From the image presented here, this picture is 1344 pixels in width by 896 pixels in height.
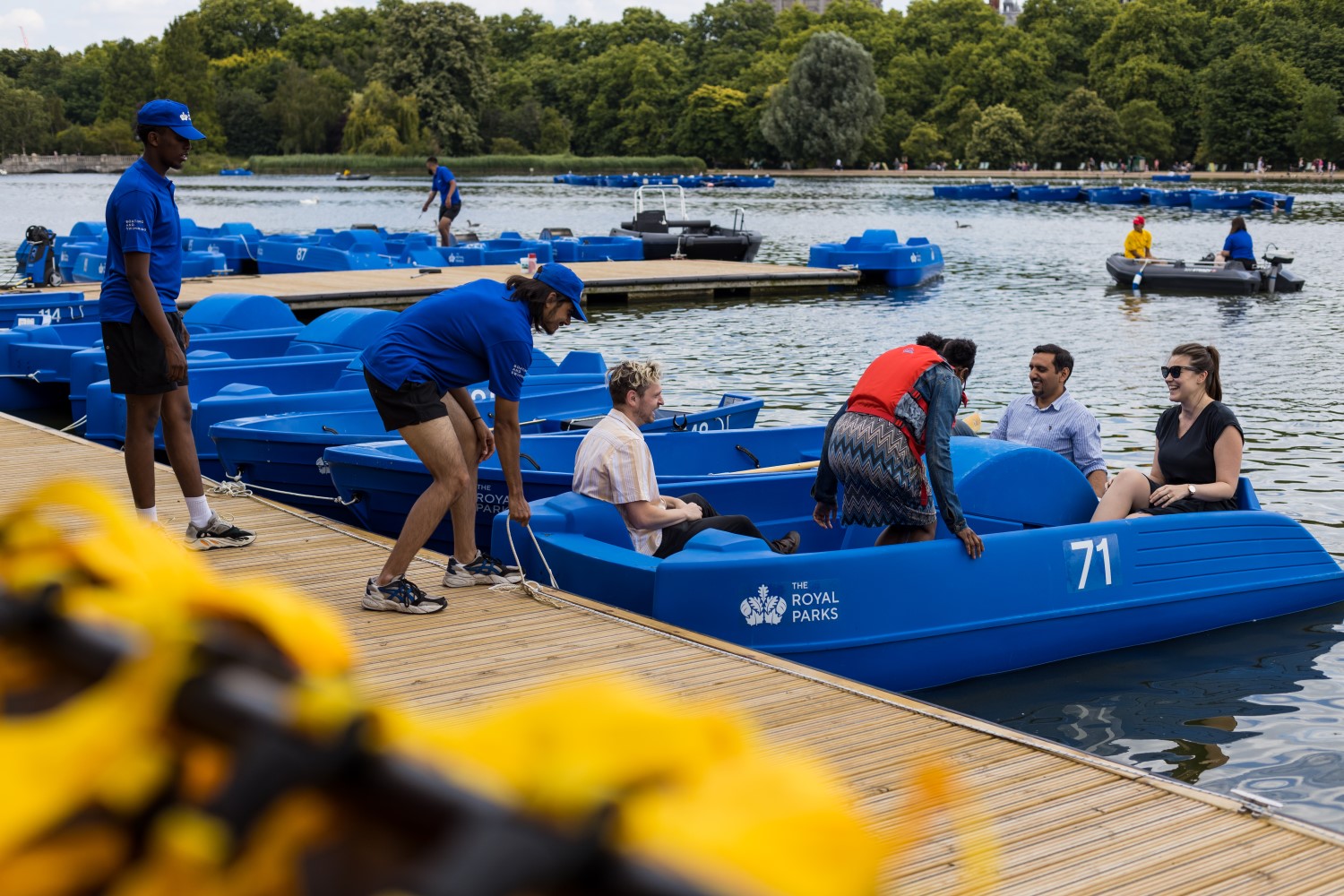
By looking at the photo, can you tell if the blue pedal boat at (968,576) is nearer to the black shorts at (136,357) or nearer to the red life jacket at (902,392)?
the red life jacket at (902,392)

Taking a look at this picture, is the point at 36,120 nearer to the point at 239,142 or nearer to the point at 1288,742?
the point at 239,142

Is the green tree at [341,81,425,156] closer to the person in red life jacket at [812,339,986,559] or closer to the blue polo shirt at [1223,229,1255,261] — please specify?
the blue polo shirt at [1223,229,1255,261]

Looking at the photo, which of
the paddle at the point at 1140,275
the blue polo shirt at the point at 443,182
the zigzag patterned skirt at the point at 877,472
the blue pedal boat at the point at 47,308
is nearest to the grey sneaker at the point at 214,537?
the zigzag patterned skirt at the point at 877,472

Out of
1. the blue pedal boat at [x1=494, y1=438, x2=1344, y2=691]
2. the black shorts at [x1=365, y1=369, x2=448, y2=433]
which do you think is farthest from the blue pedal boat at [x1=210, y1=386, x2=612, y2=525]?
the black shorts at [x1=365, y1=369, x2=448, y2=433]

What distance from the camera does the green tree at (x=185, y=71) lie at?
123188 mm

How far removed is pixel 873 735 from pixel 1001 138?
10143 centimetres

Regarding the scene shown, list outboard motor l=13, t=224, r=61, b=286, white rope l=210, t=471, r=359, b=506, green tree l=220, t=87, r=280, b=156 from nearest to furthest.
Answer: white rope l=210, t=471, r=359, b=506 < outboard motor l=13, t=224, r=61, b=286 < green tree l=220, t=87, r=280, b=156

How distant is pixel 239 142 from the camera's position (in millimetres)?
123750

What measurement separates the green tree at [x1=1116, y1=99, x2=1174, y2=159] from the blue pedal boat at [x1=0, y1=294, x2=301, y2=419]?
301ft

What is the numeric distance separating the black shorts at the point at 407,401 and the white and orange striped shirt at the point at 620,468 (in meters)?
0.98

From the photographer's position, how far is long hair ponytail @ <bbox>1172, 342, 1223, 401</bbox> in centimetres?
711

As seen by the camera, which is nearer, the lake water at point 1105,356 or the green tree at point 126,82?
the lake water at point 1105,356

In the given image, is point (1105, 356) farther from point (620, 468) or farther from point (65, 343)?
point (620, 468)

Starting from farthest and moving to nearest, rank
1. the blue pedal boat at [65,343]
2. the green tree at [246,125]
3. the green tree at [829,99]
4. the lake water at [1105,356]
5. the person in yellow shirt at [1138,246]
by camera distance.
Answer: the green tree at [246,125] < the green tree at [829,99] < the person in yellow shirt at [1138,246] < the blue pedal boat at [65,343] < the lake water at [1105,356]
